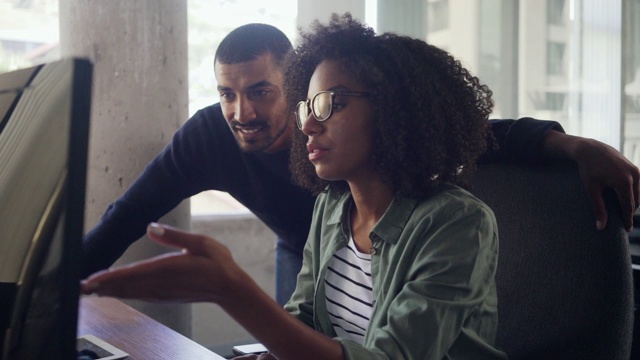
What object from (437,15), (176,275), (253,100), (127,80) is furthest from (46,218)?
(437,15)

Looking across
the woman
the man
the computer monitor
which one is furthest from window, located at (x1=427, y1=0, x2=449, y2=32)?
the computer monitor

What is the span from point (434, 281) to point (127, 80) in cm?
175

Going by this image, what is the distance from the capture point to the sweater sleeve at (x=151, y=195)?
179cm

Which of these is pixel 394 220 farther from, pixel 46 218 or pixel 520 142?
pixel 46 218

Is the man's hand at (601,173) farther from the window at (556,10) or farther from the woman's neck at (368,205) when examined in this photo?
the window at (556,10)

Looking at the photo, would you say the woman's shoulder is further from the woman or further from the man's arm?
the man's arm

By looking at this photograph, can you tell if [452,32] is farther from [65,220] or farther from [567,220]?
[65,220]

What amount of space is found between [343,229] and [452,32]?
112 inches

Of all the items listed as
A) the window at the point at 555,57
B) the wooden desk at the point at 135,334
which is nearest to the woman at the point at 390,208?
the wooden desk at the point at 135,334

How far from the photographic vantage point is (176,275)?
0.68 m

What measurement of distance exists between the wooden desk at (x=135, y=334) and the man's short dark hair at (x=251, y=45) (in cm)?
82

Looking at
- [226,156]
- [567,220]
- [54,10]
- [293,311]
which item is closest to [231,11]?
[54,10]

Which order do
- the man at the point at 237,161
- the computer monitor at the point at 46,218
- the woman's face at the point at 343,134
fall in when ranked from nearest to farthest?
the computer monitor at the point at 46,218 < the woman's face at the point at 343,134 < the man at the point at 237,161

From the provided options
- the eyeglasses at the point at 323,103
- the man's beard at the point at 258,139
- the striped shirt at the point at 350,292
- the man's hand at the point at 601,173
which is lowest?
the striped shirt at the point at 350,292
